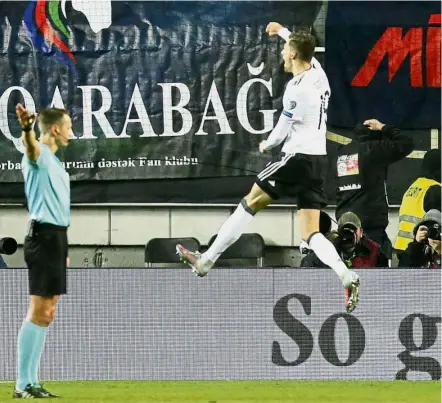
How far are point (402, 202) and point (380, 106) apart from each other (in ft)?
3.23

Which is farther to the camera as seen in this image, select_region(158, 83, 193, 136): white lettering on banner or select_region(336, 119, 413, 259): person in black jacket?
select_region(158, 83, 193, 136): white lettering on banner

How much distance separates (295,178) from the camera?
32.6 feet

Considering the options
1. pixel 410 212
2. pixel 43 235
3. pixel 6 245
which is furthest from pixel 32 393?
pixel 410 212

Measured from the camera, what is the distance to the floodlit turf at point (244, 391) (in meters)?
9.48

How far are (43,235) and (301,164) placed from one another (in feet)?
6.12

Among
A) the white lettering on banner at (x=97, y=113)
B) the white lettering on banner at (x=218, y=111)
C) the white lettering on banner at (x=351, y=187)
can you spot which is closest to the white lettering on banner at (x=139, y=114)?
→ the white lettering on banner at (x=97, y=113)

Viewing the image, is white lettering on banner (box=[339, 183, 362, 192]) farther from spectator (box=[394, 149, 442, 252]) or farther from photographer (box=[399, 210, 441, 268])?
photographer (box=[399, 210, 441, 268])

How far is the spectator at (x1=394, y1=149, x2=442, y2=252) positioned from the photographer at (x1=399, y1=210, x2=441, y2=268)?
1030 mm

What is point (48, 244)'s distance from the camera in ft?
30.2

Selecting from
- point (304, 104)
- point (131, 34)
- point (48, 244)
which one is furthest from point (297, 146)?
point (131, 34)

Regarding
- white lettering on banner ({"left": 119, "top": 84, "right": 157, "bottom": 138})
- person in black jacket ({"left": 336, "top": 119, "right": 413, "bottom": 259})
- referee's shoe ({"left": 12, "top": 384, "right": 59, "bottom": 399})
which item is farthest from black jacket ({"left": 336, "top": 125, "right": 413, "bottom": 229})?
referee's shoe ({"left": 12, "top": 384, "right": 59, "bottom": 399})

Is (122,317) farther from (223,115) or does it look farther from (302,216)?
(223,115)

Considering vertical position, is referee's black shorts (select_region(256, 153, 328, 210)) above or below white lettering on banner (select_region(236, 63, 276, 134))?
below

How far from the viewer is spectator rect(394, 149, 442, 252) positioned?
13.4m
